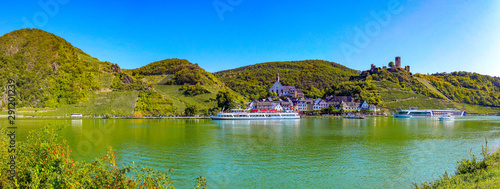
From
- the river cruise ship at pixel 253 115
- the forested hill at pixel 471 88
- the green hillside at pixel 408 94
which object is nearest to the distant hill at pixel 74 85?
the river cruise ship at pixel 253 115

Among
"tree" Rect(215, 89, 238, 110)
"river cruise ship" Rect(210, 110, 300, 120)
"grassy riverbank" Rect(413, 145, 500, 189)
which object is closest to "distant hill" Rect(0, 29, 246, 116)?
"tree" Rect(215, 89, 238, 110)

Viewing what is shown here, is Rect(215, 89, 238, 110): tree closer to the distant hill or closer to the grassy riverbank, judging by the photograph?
the distant hill

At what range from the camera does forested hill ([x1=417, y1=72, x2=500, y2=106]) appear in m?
143

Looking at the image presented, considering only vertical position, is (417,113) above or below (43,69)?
below

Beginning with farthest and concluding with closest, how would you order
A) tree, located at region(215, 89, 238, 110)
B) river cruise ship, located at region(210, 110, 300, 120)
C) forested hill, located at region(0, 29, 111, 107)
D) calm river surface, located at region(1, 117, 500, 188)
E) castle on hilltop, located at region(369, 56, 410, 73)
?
castle on hilltop, located at region(369, 56, 410, 73), forested hill, located at region(0, 29, 111, 107), tree, located at region(215, 89, 238, 110), river cruise ship, located at region(210, 110, 300, 120), calm river surface, located at region(1, 117, 500, 188)

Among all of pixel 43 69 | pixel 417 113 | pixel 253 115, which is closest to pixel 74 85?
pixel 43 69

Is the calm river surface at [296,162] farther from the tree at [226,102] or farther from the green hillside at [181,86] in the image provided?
the green hillside at [181,86]

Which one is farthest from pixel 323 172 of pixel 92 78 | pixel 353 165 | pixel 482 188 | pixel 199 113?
pixel 92 78

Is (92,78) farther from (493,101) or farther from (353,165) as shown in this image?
(493,101)

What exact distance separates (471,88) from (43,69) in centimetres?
20751

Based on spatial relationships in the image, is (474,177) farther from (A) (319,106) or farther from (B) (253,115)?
(A) (319,106)

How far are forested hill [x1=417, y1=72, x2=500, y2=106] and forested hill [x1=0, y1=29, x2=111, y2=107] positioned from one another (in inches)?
6683

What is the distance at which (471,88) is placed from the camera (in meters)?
157

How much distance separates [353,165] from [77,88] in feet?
372
